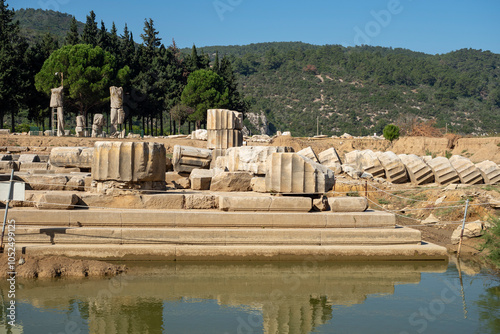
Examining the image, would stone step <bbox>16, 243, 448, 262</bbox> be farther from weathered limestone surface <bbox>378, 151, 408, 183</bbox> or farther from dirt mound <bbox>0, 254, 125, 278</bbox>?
weathered limestone surface <bbox>378, 151, 408, 183</bbox>

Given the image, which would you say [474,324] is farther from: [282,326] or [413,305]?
[282,326]

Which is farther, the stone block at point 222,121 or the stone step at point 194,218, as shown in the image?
the stone block at point 222,121

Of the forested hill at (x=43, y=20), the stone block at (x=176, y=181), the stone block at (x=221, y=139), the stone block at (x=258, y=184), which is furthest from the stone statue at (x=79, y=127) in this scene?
the forested hill at (x=43, y=20)

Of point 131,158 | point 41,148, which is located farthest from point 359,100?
point 131,158

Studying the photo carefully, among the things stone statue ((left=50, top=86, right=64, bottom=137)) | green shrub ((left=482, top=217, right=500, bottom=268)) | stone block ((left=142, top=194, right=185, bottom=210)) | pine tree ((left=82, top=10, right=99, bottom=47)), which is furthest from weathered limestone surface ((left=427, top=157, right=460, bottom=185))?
Answer: pine tree ((left=82, top=10, right=99, bottom=47))

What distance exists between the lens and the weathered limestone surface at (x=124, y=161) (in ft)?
32.0

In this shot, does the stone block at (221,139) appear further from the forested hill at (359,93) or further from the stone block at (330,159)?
the forested hill at (359,93)

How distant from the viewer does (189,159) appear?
579 inches

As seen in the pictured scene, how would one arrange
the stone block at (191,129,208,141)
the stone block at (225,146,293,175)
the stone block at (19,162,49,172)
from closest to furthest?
1. the stone block at (225,146,293,175)
2. the stone block at (19,162,49,172)
3. the stone block at (191,129,208,141)

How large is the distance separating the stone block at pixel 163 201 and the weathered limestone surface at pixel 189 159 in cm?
440

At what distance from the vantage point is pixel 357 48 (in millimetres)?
145375

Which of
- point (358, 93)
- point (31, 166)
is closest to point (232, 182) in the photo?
point (31, 166)

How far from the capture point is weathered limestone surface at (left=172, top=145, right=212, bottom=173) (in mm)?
14398

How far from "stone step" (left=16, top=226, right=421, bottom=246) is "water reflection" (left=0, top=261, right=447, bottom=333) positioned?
1.50ft
